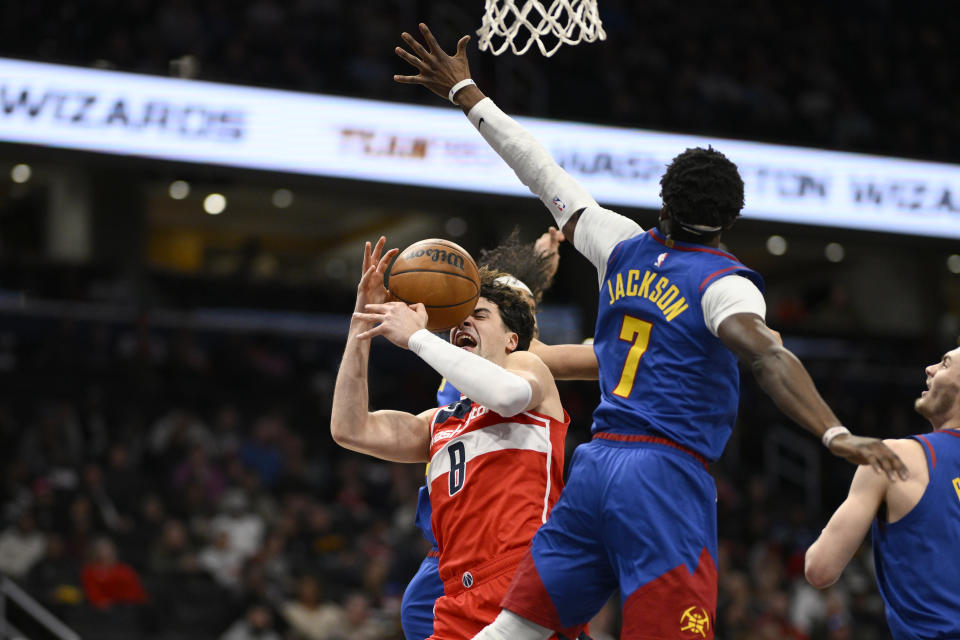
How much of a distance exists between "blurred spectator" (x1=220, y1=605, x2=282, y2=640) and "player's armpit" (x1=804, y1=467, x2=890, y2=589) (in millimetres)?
7297

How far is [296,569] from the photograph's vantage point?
37.3 ft

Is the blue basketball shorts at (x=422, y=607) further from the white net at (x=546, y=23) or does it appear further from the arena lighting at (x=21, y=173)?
the arena lighting at (x=21, y=173)

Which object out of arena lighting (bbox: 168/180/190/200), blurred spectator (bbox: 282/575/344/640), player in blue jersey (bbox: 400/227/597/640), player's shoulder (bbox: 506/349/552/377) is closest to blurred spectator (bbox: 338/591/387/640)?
blurred spectator (bbox: 282/575/344/640)

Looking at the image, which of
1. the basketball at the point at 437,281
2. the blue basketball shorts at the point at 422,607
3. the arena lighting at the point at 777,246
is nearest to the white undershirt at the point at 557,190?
the basketball at the point at 437,281

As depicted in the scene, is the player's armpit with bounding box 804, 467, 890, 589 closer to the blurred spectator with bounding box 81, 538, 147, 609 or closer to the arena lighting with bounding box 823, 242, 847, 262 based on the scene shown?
the blurred spectator with bounding box 81, 538, 147, 609

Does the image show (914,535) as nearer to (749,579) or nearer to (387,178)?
(387,178)

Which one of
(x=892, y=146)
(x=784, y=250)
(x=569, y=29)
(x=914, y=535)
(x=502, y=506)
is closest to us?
(x=914, y=535)

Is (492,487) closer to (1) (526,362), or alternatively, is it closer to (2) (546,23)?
(1) (526,362)

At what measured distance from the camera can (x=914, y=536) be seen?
12.0 feet

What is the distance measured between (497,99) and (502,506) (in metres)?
9.19

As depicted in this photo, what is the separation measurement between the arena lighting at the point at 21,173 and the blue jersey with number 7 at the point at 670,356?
16662 millimetres

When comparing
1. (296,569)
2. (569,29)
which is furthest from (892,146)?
(569,29)

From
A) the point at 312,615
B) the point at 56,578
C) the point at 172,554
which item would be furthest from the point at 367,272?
the point at 172,554

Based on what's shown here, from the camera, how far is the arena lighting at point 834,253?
21853 millimetres
